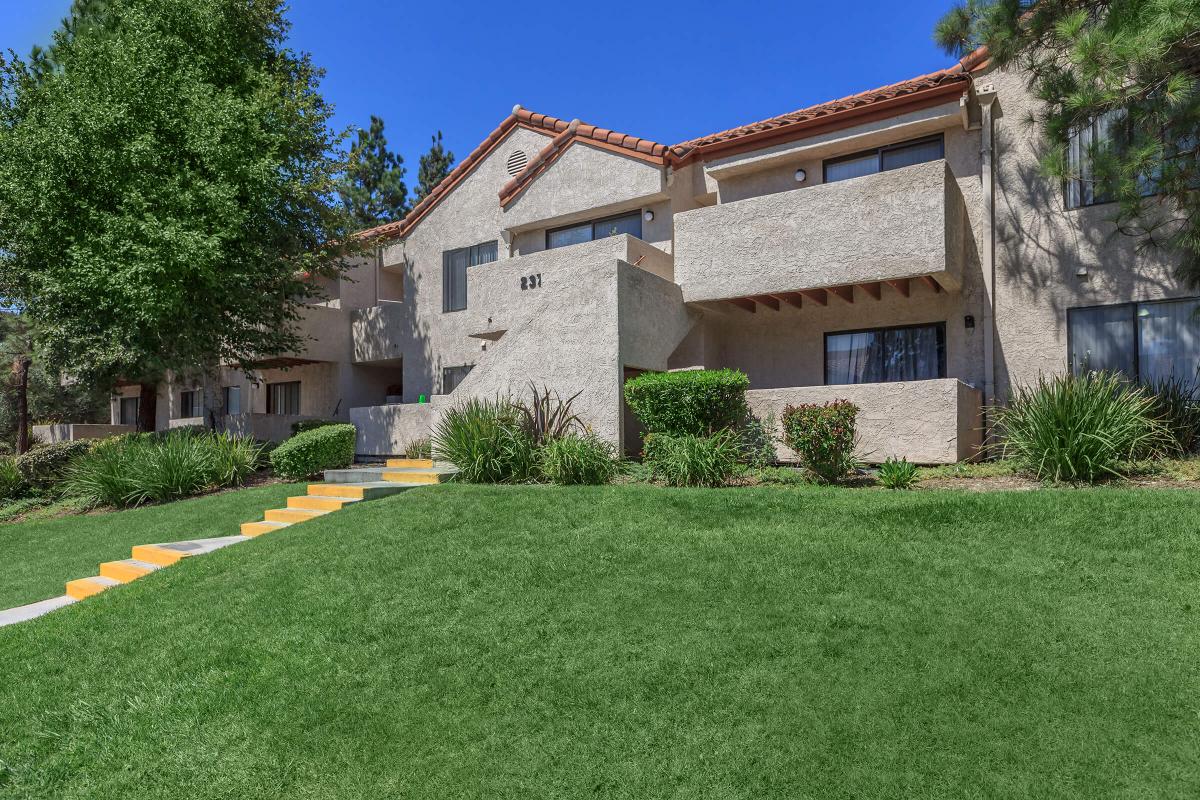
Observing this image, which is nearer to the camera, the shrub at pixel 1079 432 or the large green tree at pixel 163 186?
the shrub at pixel 1079 432

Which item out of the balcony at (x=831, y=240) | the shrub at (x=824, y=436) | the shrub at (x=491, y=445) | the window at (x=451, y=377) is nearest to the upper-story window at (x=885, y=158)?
the balcony at (x=831, y=240)

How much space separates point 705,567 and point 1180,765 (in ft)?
11.5

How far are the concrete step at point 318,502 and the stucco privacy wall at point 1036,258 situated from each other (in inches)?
451

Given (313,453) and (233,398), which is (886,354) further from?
(233,398)

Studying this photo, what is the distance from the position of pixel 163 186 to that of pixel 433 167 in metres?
20.2

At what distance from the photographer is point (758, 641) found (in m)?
5.26

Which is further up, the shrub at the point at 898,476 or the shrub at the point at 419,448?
the shrub at the point at 419,448

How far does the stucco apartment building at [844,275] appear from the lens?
12.1 metres

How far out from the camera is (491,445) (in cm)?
1189

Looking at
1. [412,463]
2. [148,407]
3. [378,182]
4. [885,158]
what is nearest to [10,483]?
[148,407]

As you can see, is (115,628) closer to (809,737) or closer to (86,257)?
(809,737)

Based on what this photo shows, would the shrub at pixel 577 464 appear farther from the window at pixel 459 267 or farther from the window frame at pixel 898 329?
the window at pixel 459 267

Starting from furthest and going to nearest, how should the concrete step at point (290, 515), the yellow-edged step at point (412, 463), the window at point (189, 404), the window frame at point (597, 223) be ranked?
the window at point (189, 404)
the window frame at point (597, 223)
the yellow-edged step at point (412, 463)
the concrete step at point (290, 515)

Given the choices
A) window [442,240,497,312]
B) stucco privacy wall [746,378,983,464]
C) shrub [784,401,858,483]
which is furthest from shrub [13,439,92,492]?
shrub [784,401,858,483]
